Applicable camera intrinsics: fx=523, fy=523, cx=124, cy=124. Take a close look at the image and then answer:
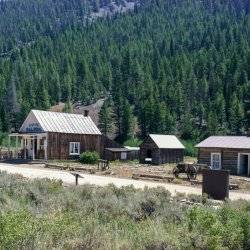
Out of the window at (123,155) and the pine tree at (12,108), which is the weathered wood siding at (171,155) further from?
the pine tree at (12,108)

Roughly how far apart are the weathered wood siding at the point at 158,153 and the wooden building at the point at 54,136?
5.19 metres

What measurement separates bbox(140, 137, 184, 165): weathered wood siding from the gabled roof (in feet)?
17.1

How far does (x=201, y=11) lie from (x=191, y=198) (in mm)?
181377

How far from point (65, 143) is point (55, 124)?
189 centimetres

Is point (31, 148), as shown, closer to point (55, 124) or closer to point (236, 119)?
point (55, 124)

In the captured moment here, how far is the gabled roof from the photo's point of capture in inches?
1773

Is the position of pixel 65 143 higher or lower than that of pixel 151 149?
higher

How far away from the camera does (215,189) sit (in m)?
17.8

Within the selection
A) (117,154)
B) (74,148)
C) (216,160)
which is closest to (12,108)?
(117,154)

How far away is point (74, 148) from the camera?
4725 centimetres

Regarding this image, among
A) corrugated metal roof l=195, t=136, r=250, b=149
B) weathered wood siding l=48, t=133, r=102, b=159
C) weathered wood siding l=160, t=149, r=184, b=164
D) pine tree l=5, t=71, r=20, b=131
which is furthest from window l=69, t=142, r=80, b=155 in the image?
pine tree l=5, t=71, r=20, b=131

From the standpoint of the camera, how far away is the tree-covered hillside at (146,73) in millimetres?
84562

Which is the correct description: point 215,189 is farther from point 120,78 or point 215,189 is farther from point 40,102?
point 120,78

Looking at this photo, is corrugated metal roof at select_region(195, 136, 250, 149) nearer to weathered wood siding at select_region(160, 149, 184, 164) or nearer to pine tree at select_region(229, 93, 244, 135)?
weathered wood siding at select_region(160, 149, 184, 164)
